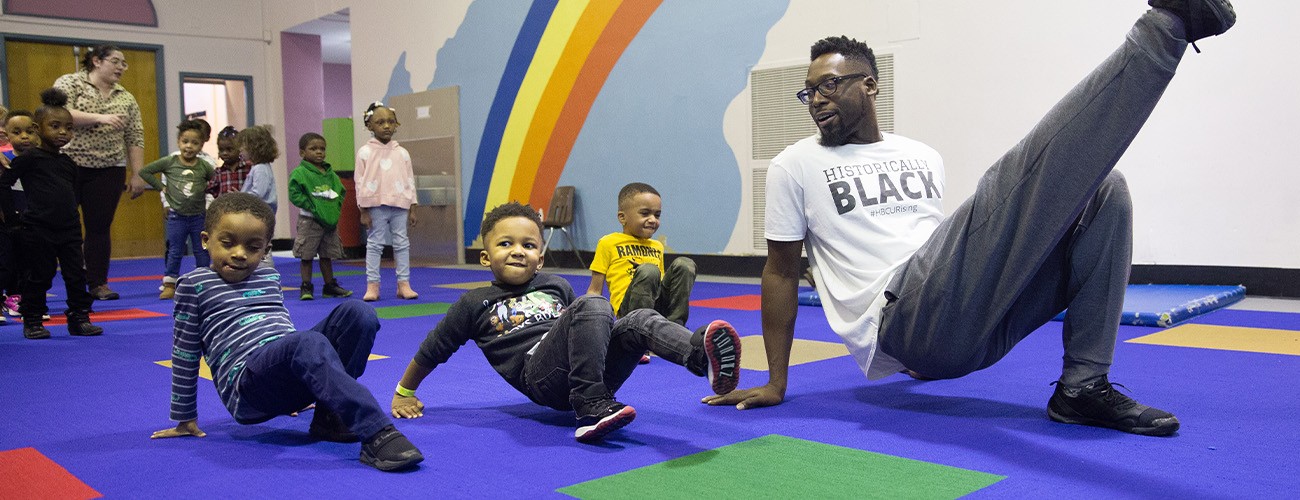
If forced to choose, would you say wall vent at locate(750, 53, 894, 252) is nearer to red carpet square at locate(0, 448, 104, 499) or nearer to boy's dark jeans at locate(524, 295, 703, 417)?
boy's dark jeans at locate(524, 295, 703, 417)

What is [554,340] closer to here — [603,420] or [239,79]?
[603,420]

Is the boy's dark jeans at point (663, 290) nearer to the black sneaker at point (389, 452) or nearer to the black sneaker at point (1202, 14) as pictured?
the black sneaker at point (389, 452)

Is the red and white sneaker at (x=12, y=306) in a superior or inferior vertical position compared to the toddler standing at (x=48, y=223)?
inferior

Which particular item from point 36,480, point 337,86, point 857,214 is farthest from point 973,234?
point 337,86

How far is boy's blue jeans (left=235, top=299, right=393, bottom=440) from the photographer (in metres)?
2.02

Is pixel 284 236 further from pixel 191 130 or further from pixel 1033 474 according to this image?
pixel 1033 474

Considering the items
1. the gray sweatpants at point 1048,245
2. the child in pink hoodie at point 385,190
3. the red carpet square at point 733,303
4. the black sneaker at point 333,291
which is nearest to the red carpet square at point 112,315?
the black sneaker at point 333,291

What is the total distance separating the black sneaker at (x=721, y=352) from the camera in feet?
6.49

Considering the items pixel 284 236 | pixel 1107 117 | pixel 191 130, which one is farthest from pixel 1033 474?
pixel 284 236

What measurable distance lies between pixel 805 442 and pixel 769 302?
464mm

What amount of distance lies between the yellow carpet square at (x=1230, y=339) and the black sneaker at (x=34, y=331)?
4412 millimetres

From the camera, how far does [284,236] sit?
12.6 m

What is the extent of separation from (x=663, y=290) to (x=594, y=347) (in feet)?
4.76

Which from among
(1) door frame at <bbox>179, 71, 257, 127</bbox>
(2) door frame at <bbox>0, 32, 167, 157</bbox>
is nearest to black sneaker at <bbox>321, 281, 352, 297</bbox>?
(2) door frame at <bbox>0, 32, 167, 157</bbox>
